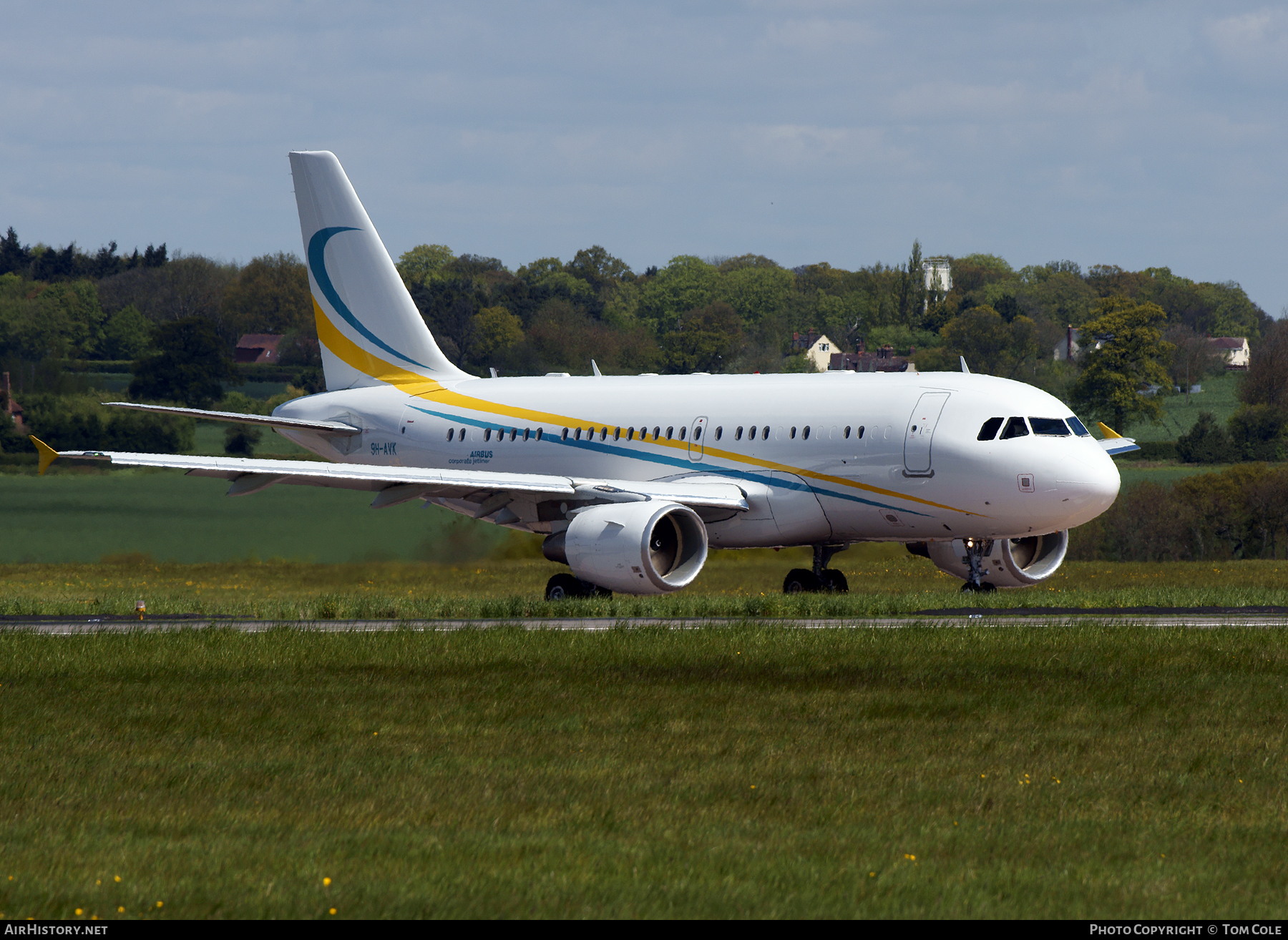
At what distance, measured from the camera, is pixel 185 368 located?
Result: 3969 inches

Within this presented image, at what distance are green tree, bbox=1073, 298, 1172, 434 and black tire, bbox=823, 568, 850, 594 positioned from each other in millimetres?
83683

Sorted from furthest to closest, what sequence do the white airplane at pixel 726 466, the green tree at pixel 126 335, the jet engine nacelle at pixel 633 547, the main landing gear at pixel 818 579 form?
the green tree at pixel 126 335 → the main landing gear at pixel 818 579 → the white airplane at pixel 726 466 → the jet engine nacelle at pixel 633 547

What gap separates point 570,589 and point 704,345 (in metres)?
81.1

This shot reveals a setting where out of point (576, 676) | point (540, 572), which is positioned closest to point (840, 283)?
point (540, 572)

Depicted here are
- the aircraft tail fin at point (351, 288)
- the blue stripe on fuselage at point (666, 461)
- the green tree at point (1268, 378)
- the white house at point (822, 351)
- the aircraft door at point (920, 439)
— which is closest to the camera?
the aircraft door at point (920, 439)

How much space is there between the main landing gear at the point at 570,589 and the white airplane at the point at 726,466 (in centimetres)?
4

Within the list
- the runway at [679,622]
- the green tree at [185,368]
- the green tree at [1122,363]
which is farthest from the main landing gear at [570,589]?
the green tree at [1122,363]

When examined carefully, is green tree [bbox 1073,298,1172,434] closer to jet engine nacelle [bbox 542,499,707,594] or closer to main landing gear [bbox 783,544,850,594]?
main landing gear [bbox 783,544,850,594]

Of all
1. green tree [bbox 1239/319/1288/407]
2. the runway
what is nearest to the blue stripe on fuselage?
the runway

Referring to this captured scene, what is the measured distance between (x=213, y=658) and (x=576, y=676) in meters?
5.00

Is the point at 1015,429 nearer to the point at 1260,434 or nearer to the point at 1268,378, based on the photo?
the point at 1260,434

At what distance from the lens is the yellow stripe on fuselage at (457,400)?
3356 centimetres

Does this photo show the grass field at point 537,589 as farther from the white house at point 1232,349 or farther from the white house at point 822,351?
the white house at point 822,351

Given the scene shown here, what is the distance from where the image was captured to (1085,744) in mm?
15922
